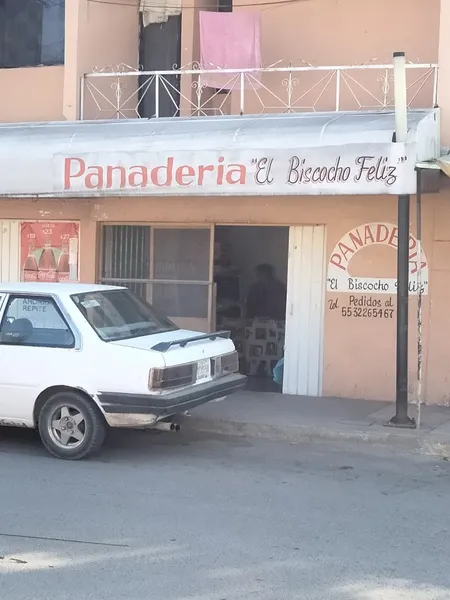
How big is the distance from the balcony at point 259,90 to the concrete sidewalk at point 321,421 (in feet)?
12.4

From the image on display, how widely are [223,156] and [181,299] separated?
303cm

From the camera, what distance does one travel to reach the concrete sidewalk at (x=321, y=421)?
8.60 meters

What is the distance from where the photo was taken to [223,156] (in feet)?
30.9

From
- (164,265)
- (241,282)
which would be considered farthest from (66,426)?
(241,282)

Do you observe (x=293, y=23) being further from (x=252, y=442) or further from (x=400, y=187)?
(x=252, y=442)

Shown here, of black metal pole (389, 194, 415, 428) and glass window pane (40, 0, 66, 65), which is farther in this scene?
glass window pane (40, 0, 66, 65)

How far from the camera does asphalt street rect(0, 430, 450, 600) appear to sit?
15.8 feet

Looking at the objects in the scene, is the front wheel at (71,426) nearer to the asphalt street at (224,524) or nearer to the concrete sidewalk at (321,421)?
the asphalt street at (224,524)

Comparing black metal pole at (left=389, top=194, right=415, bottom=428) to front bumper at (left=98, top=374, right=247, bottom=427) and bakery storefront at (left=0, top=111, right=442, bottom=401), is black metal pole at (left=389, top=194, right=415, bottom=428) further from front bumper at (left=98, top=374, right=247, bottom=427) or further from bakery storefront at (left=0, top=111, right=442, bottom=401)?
front bumper at (left=98, top=374, right=247, bottom=427)

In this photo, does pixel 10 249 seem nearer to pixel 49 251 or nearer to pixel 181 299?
pixel 49 251

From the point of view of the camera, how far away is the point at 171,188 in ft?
31.7

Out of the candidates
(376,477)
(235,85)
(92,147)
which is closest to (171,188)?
(92,147)

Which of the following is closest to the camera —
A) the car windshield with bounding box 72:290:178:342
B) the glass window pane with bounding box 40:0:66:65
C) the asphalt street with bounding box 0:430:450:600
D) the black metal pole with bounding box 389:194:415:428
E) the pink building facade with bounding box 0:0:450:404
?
the asphalt street with bounding box 0:430:450:600

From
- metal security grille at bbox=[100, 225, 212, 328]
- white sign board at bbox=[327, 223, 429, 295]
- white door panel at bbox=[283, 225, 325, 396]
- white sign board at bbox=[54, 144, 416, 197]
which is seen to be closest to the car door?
white sign board at bbox=[54, 144, 416, 197]
